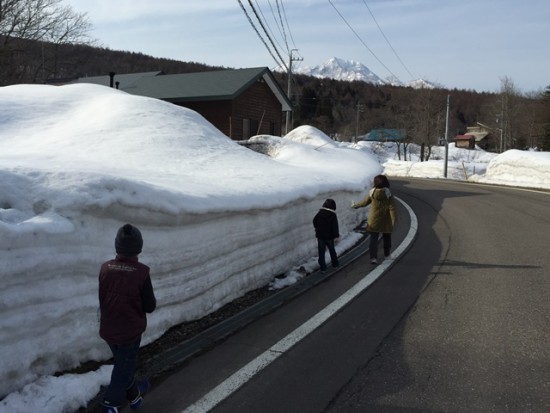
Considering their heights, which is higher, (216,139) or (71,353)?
(216,139)

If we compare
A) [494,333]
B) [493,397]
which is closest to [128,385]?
[493,397]

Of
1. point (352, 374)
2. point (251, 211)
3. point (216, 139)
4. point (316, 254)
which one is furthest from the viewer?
point (216, 139)

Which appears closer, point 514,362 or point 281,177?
point 514,362

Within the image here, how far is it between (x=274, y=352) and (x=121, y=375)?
155 cm

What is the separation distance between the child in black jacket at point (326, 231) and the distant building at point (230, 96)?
18672mm

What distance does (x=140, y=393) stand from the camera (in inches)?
138

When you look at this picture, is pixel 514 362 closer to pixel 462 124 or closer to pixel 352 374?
pixel 352 374

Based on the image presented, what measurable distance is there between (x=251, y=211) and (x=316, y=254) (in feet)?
7.92

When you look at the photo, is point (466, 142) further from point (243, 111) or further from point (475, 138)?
point (243, 111)

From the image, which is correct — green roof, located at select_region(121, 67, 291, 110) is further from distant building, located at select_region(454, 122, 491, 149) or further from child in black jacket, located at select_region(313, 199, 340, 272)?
distant building, located at select_region(454, 122, 491, 149)

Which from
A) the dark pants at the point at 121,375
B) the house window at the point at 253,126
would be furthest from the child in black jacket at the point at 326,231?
the house window at the point at 253,126

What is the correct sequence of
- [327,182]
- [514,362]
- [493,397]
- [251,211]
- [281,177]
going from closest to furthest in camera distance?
[493,397] < [514,362] < [251,211] < [281,177] < [327,182]

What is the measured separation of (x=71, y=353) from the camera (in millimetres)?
3734

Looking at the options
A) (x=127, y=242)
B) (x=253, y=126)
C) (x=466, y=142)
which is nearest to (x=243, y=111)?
(x=253, y=126)
